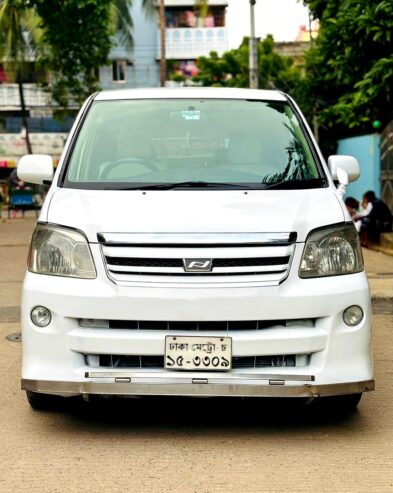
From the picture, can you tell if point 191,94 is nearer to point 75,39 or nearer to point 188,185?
point 188,185

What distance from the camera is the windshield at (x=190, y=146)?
560 cm

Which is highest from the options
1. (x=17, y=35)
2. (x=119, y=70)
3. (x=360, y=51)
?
(x=17, y=35)

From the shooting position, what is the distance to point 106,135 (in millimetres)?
6043

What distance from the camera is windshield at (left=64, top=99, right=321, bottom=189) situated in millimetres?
5598

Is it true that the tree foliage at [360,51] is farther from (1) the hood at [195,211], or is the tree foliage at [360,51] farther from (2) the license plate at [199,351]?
(2) the license plate at [199,351]

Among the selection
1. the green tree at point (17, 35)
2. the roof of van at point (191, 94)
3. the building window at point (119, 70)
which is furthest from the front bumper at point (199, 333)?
the building window at point (119, 70)

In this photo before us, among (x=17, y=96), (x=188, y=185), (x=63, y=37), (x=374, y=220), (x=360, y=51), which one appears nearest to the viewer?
(x=188, y=185)

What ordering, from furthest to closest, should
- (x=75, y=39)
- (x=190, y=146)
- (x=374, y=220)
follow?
(x=75, y=39)
(x=374, y=220)
(x=190, y=146)

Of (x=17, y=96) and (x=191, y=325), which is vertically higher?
(x=191, y=325)

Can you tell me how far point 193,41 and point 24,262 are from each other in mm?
35716

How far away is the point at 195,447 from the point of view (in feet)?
15.8

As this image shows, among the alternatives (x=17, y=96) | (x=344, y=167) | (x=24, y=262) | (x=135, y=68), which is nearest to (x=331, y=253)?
(x=344, y=167)

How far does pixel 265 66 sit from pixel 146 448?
3309 centimetres

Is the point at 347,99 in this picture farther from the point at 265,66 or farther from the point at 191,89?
the point at 265,66
